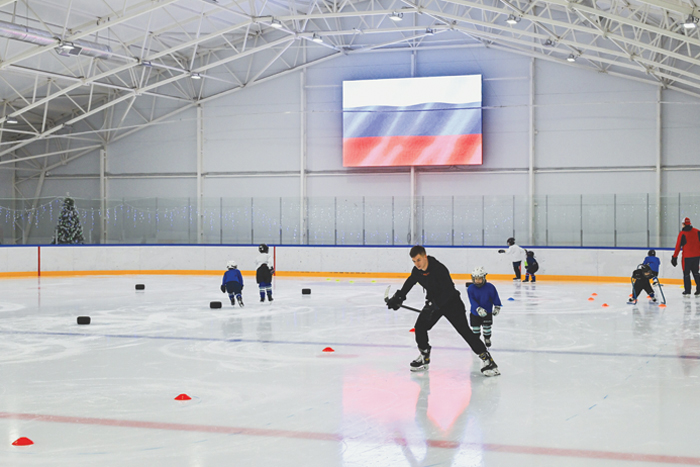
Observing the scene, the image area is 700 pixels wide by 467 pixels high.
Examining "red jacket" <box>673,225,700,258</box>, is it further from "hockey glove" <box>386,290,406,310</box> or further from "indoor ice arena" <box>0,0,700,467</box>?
"hockey glove" <box>386,290,406,310</box>

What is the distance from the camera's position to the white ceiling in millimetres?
16750

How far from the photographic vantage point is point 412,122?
21297mm

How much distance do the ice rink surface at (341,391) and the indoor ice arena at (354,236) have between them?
4 centimetres

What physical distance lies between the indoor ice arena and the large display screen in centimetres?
7

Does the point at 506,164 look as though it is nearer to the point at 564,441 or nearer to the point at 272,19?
the point at 272,19

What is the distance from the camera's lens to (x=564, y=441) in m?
3.95

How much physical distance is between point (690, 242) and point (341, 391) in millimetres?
9153

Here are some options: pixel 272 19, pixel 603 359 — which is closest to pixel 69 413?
pixel 603 359

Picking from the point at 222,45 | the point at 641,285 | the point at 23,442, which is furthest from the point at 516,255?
the point at 23,442

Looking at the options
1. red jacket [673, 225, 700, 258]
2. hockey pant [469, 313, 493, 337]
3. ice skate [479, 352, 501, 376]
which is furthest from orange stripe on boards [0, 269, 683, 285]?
ice skate [479, 352, 501, 376]

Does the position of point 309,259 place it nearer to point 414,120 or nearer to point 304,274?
point 304,274

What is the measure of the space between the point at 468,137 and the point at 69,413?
1769 cm

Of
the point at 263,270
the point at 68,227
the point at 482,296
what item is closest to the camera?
the point at 482,296

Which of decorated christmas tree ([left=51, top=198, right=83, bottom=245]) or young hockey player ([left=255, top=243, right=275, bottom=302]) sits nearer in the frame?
young hockey player ([left=255, top=243, right=275, bottom=302])
